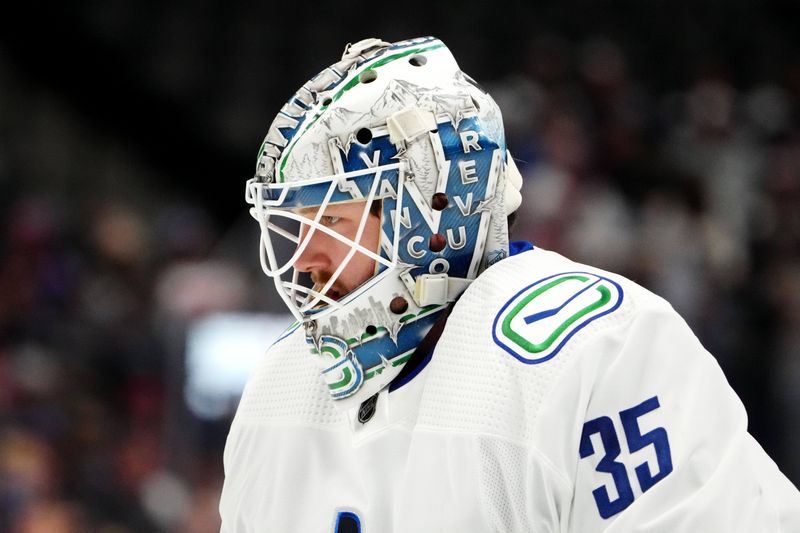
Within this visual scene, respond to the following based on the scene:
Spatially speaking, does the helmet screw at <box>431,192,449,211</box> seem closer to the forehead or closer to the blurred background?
the forehead

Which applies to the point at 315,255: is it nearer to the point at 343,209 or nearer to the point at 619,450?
the point at 343,209

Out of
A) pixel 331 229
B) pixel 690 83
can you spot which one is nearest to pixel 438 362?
pixel 331 229

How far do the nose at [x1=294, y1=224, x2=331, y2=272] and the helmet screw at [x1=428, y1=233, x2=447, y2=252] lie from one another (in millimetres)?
171

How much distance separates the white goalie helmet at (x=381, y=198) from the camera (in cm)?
192

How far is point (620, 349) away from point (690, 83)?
4.93 meters

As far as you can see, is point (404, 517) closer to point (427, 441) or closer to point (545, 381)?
point (427, 441)

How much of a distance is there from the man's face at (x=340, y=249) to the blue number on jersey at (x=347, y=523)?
35 cm

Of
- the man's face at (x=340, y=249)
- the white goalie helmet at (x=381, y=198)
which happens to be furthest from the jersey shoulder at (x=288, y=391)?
the man's face at (x=340, y=249)

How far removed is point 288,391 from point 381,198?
0.43 metres

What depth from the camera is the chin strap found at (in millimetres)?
1945

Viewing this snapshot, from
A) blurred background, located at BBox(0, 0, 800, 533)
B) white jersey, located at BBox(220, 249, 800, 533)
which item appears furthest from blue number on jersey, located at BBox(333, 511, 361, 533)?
blurred background, located at BBox(0, 0, 800, 533)

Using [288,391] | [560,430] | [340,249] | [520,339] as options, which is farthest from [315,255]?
[560,430]

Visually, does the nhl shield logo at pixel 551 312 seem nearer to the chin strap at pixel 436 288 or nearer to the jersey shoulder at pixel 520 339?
the jersey shoulder at pixel 520 339

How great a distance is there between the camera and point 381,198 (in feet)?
6.31
